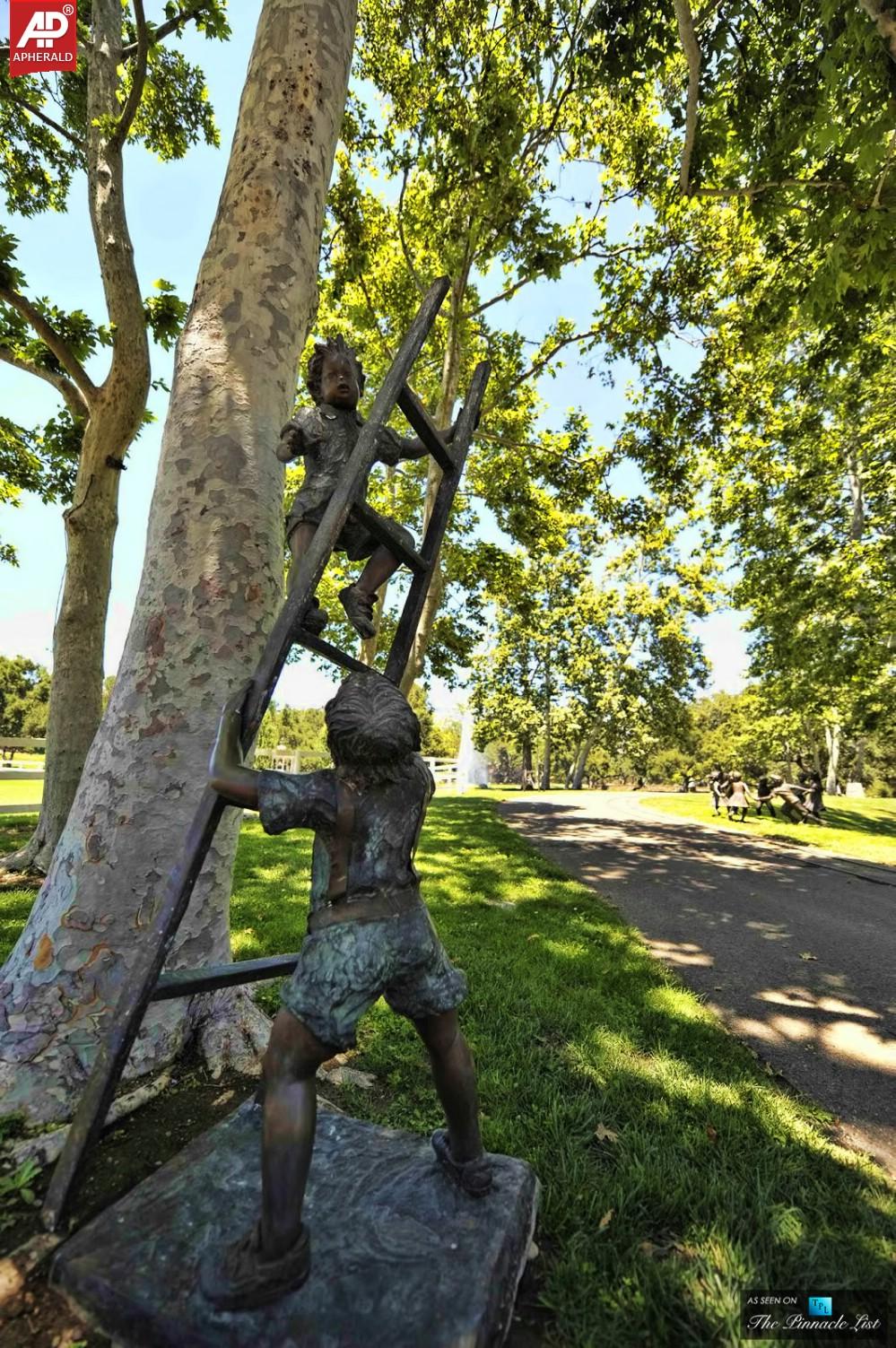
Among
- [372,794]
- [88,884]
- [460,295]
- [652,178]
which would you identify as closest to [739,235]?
[652,178]

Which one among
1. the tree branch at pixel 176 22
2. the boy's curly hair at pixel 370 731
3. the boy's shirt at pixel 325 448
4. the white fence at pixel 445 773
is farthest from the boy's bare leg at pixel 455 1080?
the white fence at pixel 445 773

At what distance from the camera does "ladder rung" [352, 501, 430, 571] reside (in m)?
1.81

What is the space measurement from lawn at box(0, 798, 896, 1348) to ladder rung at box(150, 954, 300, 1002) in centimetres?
87

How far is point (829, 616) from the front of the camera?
488 inches

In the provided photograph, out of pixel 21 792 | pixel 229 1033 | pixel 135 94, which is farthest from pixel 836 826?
pixel 21 792

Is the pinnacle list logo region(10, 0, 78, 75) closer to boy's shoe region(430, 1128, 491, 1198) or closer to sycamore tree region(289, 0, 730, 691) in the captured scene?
sycamore tree region(289, 0, 730, 691)

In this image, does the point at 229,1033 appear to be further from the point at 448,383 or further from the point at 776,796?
the point at 776,796

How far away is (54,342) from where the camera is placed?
18.7ft

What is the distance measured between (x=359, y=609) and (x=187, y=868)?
0.87 m

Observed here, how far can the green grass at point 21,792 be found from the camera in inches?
508

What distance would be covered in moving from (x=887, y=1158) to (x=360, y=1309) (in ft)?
7.70

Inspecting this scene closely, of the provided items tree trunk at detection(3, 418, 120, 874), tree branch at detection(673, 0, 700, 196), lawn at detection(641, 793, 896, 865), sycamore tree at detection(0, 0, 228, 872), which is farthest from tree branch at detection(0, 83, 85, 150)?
lawn at detection(641, 793, 896, 865)

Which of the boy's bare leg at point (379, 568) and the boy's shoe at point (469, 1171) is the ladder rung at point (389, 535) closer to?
the boy's bare leg at point (379, 568)

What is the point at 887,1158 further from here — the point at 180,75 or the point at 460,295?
the point at 180,75
